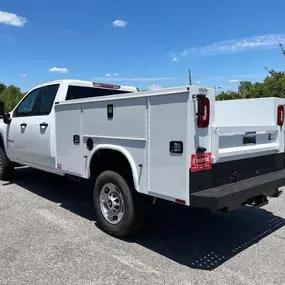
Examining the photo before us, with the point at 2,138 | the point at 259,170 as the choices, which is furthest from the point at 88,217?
the point at 2,138

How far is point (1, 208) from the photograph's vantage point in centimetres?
593

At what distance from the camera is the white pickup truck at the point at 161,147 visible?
3586 millimetres

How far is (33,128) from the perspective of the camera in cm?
630

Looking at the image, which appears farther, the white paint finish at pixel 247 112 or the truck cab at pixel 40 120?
the truck cab at pixel 40 120

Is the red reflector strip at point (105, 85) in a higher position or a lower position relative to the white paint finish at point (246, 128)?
higher

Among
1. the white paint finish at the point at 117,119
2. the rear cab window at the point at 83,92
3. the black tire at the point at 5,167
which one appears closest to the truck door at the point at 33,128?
the rear cab window at the point at 83,92

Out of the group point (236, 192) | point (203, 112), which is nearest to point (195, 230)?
point (236, 192)

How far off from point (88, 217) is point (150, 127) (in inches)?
90.5

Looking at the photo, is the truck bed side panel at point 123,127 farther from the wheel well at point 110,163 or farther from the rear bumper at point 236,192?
the rear bumper at point 236,192

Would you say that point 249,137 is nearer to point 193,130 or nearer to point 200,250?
point 193,130

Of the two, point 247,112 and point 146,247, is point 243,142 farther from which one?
point 146,247

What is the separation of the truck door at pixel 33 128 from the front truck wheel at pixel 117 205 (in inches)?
61.3

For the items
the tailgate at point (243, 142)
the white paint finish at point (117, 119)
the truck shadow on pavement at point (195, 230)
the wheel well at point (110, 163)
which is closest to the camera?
the tailgate at point (243, 142)

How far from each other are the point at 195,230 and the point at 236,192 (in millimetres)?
1444
